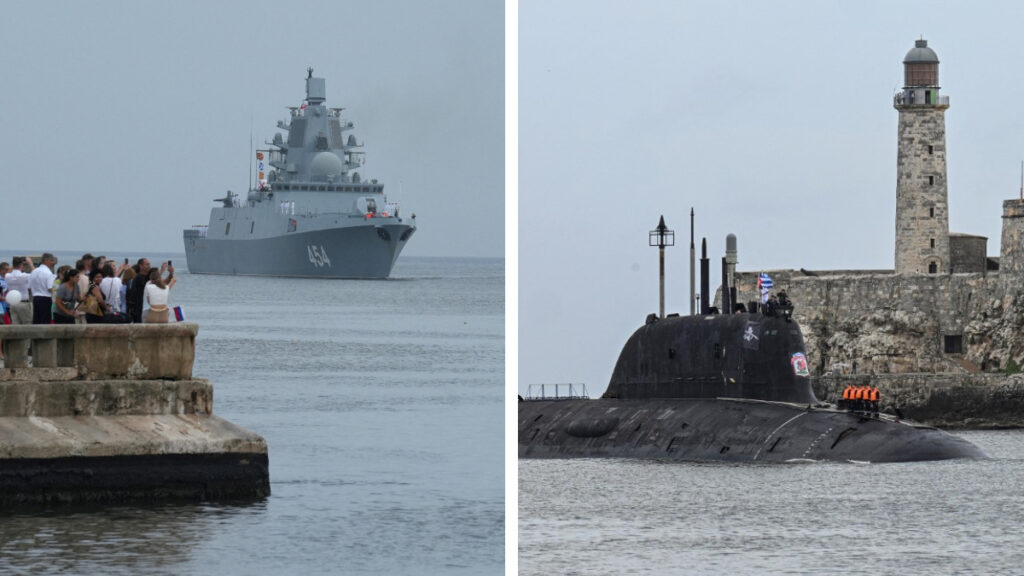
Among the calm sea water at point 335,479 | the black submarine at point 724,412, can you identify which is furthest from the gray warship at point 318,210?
the black submarine at point 724,412

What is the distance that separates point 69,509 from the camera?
1844 centimetres

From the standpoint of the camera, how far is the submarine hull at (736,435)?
30359mm

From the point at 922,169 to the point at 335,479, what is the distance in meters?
43.6

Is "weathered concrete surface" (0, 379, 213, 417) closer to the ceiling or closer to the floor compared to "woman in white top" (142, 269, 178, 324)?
closer to the floor

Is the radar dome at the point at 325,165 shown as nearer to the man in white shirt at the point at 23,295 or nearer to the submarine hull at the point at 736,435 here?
the submarine hull at the point at 736,435

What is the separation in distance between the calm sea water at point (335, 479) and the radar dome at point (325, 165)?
142 feet


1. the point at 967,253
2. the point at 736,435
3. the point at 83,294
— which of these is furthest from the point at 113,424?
the point at 967,253

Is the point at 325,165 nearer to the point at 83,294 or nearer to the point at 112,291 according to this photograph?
the point at 112,291

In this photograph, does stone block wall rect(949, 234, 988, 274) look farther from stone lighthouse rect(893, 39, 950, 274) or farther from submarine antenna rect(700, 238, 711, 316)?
submarine antenna rect(700, 238, 711, 316)

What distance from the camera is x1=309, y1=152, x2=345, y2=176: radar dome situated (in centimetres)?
10506

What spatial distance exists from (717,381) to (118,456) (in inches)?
644

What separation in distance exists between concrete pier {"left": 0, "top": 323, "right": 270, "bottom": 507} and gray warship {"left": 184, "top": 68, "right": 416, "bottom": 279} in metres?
84.0

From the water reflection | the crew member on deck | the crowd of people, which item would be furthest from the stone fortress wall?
the water reflection

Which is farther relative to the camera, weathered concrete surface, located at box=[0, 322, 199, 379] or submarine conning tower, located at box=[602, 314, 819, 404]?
submarine conning tower, located at box=[602, 314, 819, 404]
